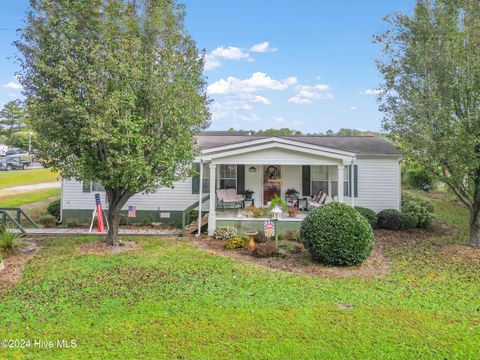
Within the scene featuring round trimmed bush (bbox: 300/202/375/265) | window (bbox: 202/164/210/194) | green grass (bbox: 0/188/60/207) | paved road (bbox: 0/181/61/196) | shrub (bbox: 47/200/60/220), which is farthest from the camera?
paved road (bbox: 0/181/61/196)

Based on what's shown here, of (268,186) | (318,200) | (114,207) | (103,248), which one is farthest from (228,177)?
(103,248)

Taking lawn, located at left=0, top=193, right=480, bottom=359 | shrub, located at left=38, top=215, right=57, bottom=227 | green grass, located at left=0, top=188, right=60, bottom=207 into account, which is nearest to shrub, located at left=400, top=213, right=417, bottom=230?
lawn, located at left=0, top=193, right=480, bottom=359

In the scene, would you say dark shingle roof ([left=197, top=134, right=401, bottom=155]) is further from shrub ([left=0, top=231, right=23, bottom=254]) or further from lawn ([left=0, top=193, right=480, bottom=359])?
shrub ([left=0, top=231, right=23, bottom=254])

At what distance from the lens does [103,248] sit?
369 inches

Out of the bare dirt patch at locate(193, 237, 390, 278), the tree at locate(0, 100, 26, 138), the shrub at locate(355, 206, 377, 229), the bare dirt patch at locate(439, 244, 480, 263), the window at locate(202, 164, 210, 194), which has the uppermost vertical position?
the tree at locate(0, 100, 26, 138)

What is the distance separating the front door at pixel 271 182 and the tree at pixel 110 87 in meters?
5.73

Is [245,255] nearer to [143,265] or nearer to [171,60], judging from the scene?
[143,265]

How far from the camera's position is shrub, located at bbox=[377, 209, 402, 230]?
13.0m

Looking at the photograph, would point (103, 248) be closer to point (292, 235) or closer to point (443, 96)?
point (292, 235)

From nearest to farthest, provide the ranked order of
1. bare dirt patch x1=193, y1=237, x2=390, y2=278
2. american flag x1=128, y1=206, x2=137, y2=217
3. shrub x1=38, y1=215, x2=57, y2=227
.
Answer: bare dirt patch x1=193, y1=237, x2=390, y2=278
american flag x1=128, y1=206, x2=137, y2=217
shrub x1=38, y1=215, x2=57, y2=227

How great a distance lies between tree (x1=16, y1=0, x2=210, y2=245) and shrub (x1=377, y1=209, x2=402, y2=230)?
882cm

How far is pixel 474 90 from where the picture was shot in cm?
917

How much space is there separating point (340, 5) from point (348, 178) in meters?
8.48

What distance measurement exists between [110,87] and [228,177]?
7.11m
